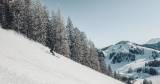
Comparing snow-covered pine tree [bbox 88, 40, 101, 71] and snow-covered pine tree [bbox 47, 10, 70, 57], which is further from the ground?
snow-covered pine tree [bbox 47, 10, 70, 57]

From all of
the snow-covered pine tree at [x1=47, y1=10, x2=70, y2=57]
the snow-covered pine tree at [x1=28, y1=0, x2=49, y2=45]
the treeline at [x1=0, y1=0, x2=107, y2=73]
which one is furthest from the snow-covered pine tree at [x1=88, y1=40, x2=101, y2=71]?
the snow-covered pine tree at [x1=28, y1=0, x2=49, y2=45]

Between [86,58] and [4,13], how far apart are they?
36751 millimetres

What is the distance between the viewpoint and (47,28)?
9044 centimetres

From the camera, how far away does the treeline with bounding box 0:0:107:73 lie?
2921 inches

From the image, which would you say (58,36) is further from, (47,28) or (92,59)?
(92,59)

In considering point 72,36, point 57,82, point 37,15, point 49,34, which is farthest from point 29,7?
point 57,82

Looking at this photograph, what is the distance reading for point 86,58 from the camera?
333ft

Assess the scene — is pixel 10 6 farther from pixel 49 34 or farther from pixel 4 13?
pixel 49 34

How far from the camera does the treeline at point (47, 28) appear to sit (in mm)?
74188

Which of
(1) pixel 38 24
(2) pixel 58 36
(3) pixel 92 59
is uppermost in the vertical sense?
(1) pixel 38 24

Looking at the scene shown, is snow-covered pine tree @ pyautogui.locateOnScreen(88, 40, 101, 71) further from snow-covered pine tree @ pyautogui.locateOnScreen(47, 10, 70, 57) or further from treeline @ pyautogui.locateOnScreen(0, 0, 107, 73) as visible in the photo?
snow-covered pine tree @ pyautogui.locateOnScreen(47, 10, 70, 57)

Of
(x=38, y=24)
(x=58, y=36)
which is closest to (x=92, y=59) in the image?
(x=58, y=36)

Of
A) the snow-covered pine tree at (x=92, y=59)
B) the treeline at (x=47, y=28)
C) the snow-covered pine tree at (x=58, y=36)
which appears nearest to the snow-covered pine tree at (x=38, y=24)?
the treeline at (x=47, y=28)

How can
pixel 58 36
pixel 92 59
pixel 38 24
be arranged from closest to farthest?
pixel 38 24
pixel 58 36
pixel 92 59
